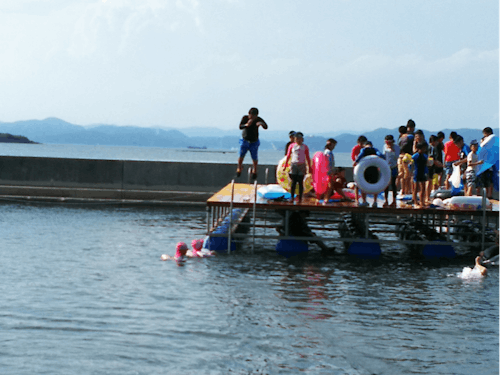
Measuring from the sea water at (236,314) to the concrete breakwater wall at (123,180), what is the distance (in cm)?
1156

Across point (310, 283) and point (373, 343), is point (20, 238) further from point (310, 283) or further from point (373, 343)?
point (373, 343)

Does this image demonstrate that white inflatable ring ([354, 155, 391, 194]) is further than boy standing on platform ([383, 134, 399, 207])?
No

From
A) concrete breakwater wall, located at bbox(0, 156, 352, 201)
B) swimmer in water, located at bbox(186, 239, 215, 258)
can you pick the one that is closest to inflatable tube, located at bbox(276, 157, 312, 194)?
swimmer in water, located at bbox(186, 239, 215, 258)

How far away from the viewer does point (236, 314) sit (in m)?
10.2

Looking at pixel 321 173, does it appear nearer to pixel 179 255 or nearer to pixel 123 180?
pixel 179 255

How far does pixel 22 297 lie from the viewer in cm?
1092

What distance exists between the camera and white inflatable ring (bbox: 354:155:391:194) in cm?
1611

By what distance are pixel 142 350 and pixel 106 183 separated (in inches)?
814

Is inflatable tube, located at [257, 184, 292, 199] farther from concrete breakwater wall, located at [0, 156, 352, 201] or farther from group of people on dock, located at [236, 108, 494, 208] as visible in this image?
concrete breakwater wall, located at [0, 156, 352, 201]

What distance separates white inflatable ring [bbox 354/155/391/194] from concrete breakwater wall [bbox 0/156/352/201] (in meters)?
12.4

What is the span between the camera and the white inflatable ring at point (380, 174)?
1611 centimetres

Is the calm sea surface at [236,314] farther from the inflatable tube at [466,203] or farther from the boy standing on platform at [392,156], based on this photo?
the boy standing on platform at [392,156]

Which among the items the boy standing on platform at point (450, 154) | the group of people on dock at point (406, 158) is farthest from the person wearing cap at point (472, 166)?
the boy standing on platform at point (450, 154)

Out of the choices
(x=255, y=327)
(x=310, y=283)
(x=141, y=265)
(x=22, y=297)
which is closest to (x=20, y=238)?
Result: (x=141, y=265)
